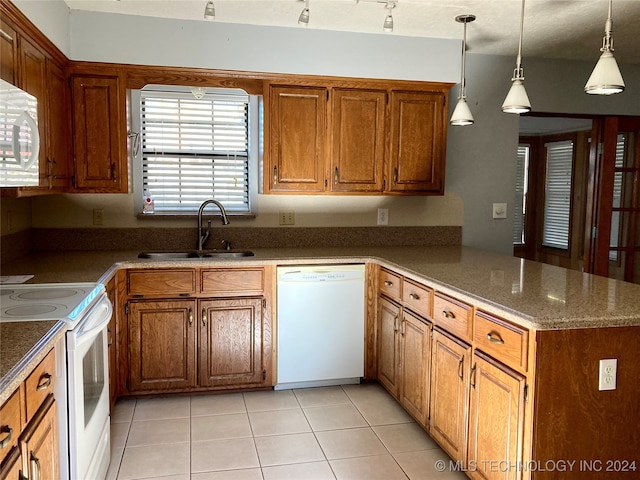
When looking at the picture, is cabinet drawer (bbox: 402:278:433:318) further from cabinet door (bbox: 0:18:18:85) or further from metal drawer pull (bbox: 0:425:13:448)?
cabinet door (bbox: 0:18:18:85)

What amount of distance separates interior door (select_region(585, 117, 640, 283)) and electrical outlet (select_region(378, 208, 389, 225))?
5.60 feet

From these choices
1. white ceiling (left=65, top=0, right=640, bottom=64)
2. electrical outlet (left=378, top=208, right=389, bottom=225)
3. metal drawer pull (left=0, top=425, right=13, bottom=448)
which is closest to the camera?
metal drawer pull (left=0, top=425, right=13, bottom=448)

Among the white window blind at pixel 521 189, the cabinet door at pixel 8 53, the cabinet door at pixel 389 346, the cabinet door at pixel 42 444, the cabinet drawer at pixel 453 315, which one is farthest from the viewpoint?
the white window blind at pixel 521 189

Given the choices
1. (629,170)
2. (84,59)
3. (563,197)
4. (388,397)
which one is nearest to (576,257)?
(563,197)

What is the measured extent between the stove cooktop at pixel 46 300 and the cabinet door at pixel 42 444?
32 cm

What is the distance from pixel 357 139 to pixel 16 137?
2126mm

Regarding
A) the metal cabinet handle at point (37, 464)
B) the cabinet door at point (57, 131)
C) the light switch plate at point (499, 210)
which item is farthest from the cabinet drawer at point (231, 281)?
the light switch plate at point (499, 210)

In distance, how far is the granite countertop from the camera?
165 cm

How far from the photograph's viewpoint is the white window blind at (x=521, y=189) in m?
6.86

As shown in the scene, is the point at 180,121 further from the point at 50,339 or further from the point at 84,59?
the point at 50,339

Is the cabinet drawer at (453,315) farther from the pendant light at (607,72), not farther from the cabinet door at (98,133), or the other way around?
the cabinet door at (98,133)

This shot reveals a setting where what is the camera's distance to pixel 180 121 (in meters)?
3.67

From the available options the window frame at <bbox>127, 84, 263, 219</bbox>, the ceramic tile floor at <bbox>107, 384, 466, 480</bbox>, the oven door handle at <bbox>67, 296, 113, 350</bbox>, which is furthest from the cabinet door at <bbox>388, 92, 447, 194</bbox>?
the oven door handle at <bbox>67, 296, 113, 350</bbox>

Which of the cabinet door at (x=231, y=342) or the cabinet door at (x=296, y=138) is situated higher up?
the cabinet door at (x=296, y=138)
